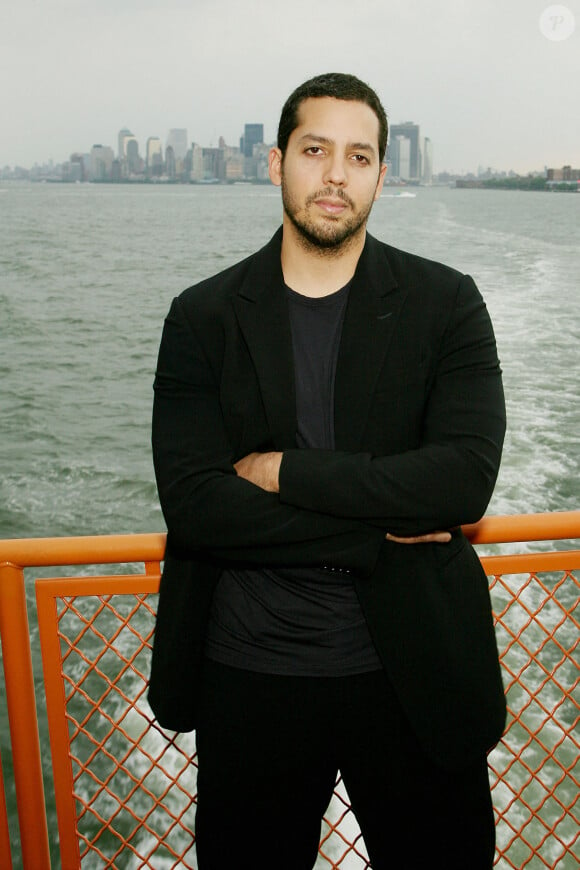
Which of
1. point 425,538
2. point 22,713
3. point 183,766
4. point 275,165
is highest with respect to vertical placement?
point 275,165

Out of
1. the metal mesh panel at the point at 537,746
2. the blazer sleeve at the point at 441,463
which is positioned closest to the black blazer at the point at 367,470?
the blazer sleeve at the point at 441,463

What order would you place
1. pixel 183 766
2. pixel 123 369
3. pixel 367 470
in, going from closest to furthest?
pixel 367 470 → pixel 183 766 → pixel 123 369

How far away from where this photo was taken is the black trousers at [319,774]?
1545mm

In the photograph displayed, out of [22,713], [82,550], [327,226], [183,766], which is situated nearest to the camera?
[327,226]

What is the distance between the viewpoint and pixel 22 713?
6.04ft

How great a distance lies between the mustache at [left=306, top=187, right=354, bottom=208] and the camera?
161 centimetres

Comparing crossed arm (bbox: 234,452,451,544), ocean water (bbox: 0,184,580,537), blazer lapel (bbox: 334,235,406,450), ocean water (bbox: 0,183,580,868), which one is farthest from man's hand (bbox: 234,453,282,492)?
ocean water (bbox: 0,184,580,537)

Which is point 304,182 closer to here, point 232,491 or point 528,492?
point 232,491

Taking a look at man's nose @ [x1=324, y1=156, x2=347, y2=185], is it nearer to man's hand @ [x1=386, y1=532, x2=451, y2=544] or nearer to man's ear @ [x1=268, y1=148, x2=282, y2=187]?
man's ear @ [x1=268, y1=148, x2=282, y2=187]

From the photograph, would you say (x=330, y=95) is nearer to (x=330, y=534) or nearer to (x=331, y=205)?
(x=331, y=205)

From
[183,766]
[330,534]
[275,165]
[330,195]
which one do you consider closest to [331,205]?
[330,195]

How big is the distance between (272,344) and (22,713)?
36.5 inches

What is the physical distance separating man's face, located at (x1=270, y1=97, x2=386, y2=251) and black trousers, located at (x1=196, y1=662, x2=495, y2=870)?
0.79 m

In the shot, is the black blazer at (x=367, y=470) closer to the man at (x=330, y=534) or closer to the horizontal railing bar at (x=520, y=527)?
the man at (x=330, y=534)
